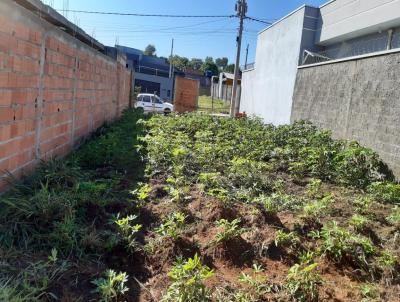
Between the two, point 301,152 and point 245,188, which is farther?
point 301,152

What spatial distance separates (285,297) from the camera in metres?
2.51

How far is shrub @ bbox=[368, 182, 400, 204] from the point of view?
5062 mm

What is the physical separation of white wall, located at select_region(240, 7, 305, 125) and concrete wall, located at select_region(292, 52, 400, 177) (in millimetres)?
2465

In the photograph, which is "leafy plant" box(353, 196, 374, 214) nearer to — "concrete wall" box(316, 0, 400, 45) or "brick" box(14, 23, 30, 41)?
"brick" box(14, 23, 30, 41)

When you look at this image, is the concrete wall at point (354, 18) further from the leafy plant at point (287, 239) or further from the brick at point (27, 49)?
the brick at point (27, 49)

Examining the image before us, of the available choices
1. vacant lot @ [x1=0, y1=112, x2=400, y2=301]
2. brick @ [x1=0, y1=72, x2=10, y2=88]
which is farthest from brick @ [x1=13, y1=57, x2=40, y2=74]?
vacant lot @ [x1=0, y1=112, x2=400, y2=301]

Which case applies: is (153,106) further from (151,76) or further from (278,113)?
(151,76)

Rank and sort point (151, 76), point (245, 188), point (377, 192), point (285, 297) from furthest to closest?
point (151, 76)
point (377, 192)
point (245, 188)
point (285, 297)

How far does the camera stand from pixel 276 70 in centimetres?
1471

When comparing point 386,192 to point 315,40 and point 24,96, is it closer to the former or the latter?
point 24,96

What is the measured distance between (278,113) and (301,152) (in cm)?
713

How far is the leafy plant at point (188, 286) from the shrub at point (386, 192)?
135 inches

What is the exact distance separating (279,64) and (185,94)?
7.80m

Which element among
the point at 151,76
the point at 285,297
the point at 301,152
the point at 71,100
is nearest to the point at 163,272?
the point at 285,297
